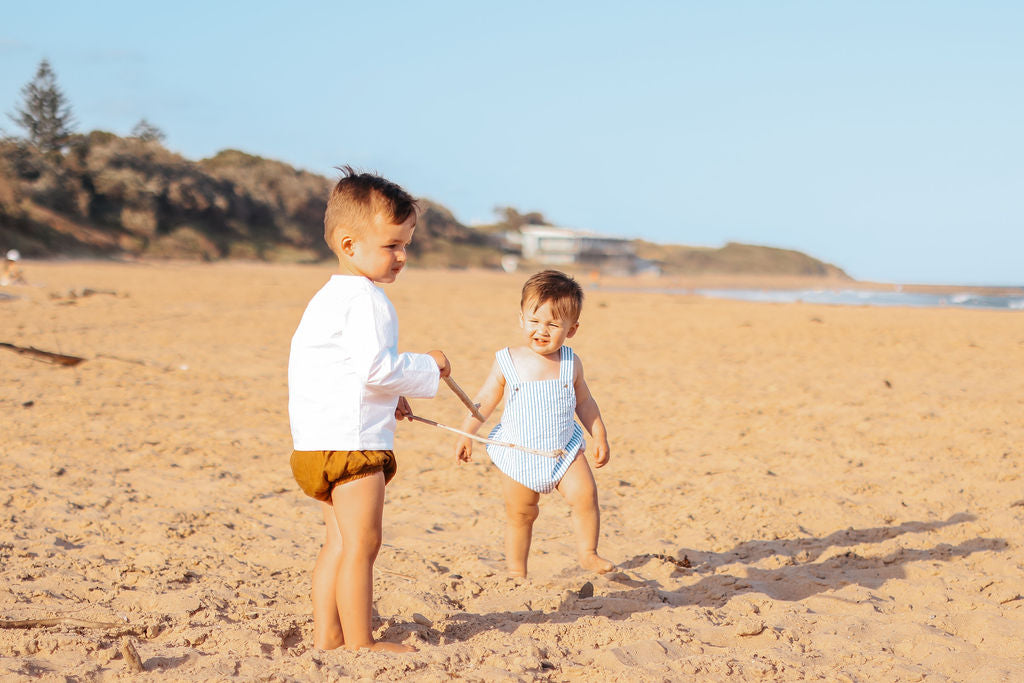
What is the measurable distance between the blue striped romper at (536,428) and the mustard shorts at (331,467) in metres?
1.03

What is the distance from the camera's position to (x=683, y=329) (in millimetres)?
13586

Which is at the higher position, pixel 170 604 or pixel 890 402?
pixel 890 402

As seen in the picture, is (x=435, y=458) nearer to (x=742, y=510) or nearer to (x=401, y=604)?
(x=742, y=510)

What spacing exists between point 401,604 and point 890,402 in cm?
584

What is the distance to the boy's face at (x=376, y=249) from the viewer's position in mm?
2633

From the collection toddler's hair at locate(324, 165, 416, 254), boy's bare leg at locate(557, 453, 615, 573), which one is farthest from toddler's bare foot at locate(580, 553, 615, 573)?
toddler's hair at locate(324, 165, 416, 254)

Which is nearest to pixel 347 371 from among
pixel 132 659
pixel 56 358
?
pixel 132 659

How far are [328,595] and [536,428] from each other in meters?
1.19

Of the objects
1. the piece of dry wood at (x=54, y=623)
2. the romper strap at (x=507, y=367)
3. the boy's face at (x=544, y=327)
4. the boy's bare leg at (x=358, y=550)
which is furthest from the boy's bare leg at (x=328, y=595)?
the boy's face at (x=544, y=327)

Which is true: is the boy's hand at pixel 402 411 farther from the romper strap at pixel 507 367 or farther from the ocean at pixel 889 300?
the ocean at pixel 889 300

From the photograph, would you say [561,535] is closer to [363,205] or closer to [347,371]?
[347,371]

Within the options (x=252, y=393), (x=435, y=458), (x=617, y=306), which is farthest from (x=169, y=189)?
(x=435, y=458)

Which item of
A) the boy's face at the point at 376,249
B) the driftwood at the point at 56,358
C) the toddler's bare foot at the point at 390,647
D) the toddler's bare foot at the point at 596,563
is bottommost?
→ the toddler's bare foot at the point at 596,563

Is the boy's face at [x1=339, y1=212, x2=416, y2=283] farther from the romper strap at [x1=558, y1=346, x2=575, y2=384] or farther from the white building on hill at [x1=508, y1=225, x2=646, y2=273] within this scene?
the white building on hill at [x1=508, y1=225, x2=646, y2=273]
